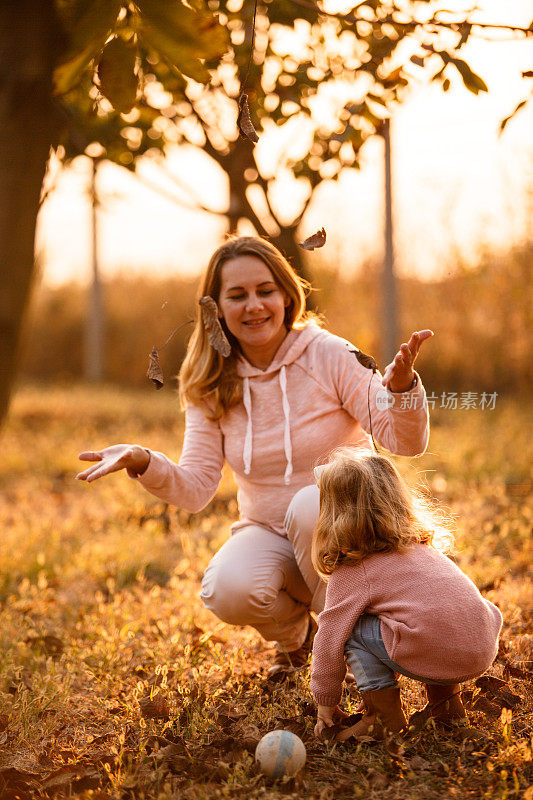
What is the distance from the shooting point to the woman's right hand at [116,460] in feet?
8.30

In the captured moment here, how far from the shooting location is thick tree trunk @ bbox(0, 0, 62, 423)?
2123mm

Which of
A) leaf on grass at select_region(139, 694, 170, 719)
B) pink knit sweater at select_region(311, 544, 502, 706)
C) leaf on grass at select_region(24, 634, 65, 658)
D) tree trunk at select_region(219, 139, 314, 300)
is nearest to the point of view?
pink knit sweater at select_region(311, 544, 502, 706)

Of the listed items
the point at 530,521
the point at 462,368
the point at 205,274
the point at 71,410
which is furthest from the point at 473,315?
the point at 205,274

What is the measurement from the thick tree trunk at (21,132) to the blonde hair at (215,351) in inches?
36.9

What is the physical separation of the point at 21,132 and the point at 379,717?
1955 millimetres

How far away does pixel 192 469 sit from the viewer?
3072 mm

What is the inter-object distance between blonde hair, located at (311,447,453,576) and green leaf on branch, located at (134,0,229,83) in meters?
1.22

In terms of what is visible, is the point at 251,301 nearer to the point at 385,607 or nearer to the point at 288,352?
the point at 288,352

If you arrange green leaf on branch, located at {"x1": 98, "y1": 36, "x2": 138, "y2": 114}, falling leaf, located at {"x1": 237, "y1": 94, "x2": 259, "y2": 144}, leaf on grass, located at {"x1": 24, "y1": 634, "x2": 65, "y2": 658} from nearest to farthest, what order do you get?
green leaf on branch, located at {"x1": 98, "y1": 36, "x2": 138, "y2": 114} → falling leaf, located at {"x1": 237, "y1": 94, "x2": 259, "y2": 144} → leaf on grass, located at {"x1": 24, "y1": 634, "x2": 65, "y2": 658}

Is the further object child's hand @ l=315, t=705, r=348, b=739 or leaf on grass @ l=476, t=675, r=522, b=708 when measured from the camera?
leaf on grass @ l=476, t=675, r=522, b=708

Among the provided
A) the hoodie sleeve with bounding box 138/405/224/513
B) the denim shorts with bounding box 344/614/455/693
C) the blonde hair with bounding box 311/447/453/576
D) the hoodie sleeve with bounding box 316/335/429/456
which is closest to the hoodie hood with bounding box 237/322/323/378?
the hoodie sleeve with bounding box 316/335/429/456

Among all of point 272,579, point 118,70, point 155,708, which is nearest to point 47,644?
point 155,708

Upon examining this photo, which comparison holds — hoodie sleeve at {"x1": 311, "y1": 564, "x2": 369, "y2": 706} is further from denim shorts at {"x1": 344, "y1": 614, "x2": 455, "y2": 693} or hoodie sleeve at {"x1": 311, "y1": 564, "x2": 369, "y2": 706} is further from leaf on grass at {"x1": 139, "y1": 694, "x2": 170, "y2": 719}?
leaf on grass at {"x1": 139, "y1": 694, "x2": 170, "y2": 719}

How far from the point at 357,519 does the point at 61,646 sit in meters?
1.77
